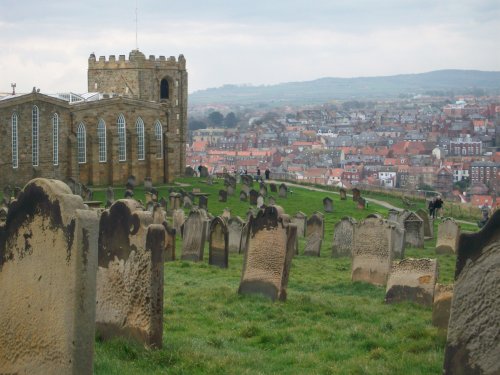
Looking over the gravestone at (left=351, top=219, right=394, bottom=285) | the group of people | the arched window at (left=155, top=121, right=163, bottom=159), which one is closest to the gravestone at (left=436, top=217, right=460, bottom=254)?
the gravestone at (left=351, top=219, right=394, bottom=285)

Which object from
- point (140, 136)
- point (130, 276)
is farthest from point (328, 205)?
point (130, 276)

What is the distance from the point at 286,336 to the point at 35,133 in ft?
148

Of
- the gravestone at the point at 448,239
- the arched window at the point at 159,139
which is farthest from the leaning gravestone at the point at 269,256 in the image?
the arched window at the point at 159,139

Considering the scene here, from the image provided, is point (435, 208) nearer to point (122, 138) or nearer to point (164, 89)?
point (122, 138)

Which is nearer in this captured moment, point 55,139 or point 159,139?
point 55,139

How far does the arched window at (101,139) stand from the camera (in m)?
61.2

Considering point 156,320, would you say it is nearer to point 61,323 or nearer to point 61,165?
point 61,323

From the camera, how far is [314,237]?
28812 mm

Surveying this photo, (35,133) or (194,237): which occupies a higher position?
(35,133)

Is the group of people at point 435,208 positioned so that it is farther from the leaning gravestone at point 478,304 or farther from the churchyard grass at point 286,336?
the leaning gravestone at point 478,304

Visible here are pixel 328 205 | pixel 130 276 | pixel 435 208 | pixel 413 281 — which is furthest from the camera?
pixel 328 205

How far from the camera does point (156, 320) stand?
485 inches

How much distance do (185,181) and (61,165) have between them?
9.97 metres

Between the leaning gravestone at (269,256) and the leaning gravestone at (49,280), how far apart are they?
6715mm
